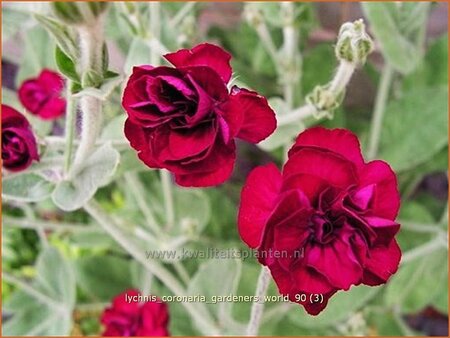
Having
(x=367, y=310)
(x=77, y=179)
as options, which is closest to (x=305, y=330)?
(x=367, y=310)

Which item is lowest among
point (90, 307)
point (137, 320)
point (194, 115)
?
point (90, 307)

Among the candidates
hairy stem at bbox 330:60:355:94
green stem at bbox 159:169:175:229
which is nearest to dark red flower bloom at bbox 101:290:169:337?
green stem at bbox 159:169:175:229

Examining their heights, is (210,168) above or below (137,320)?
above

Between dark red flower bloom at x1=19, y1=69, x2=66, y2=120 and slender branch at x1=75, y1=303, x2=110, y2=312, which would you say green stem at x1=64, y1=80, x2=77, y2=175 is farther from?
slender branch at x1=75, y1=303, x2=110, y2=312

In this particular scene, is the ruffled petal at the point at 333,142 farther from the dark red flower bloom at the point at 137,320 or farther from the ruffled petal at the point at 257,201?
the dark red flower bloom at the point at 137,320

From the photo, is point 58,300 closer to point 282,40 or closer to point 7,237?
point 7,237

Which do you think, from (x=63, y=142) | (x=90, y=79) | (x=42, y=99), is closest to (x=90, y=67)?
(x=90, y=79)

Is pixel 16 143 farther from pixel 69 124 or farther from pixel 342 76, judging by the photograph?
pixel 342 76
